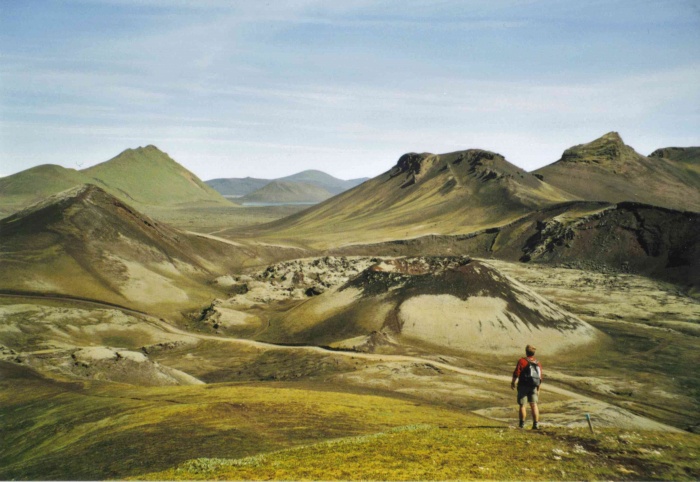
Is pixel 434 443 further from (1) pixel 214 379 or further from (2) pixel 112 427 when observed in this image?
(1) pixel 214 379

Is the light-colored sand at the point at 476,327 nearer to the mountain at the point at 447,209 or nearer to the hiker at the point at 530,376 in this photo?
the hiker at the point at 530,376

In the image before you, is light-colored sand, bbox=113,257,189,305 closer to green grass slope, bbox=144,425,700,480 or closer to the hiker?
green grass slope, bbox=144,425,700,480

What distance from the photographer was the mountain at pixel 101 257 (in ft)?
253

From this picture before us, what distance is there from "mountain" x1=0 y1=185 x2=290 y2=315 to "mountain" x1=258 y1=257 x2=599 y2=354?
27.1 m

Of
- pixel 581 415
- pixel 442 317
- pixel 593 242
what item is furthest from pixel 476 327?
pixel 593 242

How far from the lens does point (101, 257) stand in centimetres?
8756

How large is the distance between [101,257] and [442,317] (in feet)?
185

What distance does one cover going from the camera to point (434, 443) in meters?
17.9

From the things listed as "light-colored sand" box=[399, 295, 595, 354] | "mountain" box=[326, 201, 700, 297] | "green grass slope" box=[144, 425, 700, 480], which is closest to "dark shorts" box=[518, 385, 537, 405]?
"green grass slope" box=[144, 425, 700, 480]

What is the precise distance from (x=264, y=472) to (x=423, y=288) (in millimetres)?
48547

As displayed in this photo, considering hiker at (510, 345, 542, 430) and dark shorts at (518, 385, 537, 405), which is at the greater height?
hiker at (510, 345, 542, 430)

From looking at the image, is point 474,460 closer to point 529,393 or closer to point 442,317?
point 529,393

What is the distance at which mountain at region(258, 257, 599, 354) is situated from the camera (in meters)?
Answer: 57.5

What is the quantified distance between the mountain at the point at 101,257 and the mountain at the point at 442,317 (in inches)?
1068
